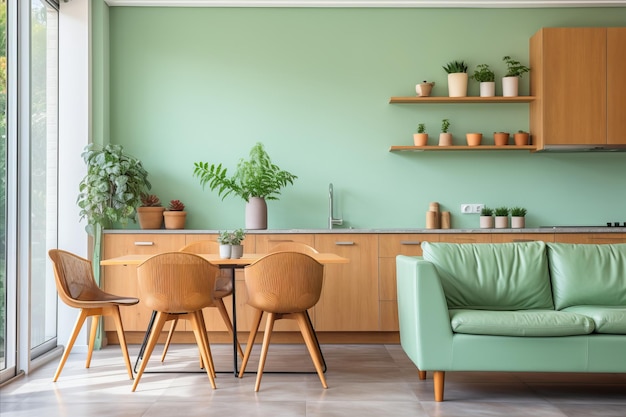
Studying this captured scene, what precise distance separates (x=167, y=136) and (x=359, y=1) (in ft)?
6.86

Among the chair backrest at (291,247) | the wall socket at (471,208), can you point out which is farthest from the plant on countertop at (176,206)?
the wall socket at (471,208)

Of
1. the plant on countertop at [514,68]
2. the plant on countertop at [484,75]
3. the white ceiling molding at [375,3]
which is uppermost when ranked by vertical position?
the white ceiling molding at [375,3]

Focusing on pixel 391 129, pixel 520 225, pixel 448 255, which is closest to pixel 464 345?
pixel 448 255

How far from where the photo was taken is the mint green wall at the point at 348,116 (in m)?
6.20

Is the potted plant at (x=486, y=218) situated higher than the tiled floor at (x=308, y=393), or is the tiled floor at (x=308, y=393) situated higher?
the potted plant at (x=486, y=218)

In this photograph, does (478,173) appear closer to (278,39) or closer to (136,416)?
(278,39)

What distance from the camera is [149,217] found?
5.88 meters

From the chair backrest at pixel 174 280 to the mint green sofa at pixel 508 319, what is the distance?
4.07 ft

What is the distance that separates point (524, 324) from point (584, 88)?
2.80 m

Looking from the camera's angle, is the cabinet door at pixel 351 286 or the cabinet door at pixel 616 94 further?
the cabinet door at pixel 616 94

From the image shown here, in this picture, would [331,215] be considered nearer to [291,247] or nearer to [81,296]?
[291,247]

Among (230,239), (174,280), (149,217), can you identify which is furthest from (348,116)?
(174,280)

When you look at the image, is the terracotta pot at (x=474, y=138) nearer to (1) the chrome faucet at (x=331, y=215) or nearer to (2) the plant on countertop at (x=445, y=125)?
(2) the plant on countertop at (x=445, y=125)

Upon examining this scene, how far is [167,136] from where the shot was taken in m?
6.21
